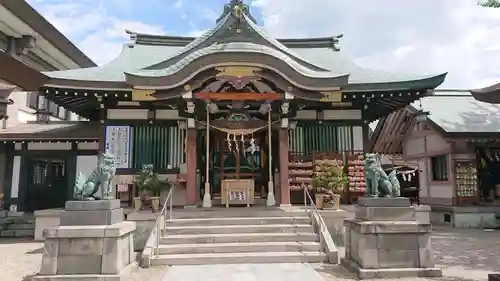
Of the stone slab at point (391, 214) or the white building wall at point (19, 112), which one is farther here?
the white building wall at point (19, 112)

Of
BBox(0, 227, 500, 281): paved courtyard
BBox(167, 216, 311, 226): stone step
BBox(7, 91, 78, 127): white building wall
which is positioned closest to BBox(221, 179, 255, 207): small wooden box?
BBox(167, 216, 311, 226): stone step

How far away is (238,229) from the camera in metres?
9.23

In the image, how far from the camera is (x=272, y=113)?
11.9 m

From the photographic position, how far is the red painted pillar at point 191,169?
10.9 m

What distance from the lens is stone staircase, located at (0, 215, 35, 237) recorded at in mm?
13508

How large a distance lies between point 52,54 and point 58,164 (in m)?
5.59

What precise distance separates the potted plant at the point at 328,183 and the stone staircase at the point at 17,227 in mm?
10172

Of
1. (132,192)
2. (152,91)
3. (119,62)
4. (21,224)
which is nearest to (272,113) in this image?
(152,91)

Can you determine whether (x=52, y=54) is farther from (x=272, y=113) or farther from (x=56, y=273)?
(x=56, y=273)

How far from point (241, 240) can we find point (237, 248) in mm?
344

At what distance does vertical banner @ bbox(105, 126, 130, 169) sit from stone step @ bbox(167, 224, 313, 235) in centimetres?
369

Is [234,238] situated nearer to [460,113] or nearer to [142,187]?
[142,187]

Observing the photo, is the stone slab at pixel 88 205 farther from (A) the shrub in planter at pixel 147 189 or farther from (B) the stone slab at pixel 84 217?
(A) the shrub in planter at pixel 147 189

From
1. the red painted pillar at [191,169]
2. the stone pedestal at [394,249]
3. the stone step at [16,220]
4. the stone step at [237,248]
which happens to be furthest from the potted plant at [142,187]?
the stone pedestal at [394,249]
